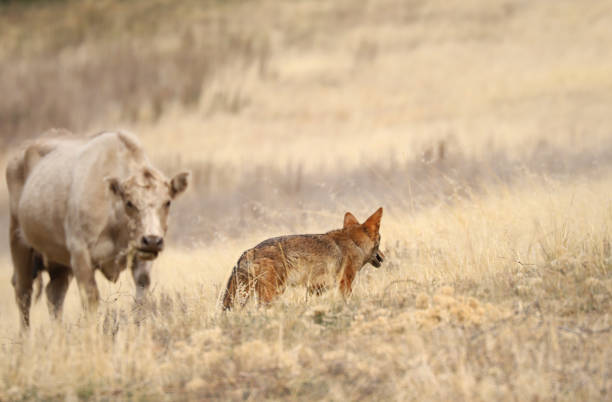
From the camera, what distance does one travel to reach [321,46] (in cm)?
3231

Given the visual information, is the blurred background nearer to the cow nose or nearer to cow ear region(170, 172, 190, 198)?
cow ear region(170, 172, 190, 198)

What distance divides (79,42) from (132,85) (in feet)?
21.0

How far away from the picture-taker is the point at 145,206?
7.04 meters

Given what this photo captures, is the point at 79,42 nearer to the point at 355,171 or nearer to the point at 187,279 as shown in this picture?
the point at 355,171

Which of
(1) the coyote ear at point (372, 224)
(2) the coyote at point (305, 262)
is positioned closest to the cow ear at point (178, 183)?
(2) the coyote at point (305, 262)

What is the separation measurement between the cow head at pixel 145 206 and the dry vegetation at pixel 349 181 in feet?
1.67

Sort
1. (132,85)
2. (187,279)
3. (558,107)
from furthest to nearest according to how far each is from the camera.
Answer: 1. (132,85)
2. (558,107)
3. (187,279)

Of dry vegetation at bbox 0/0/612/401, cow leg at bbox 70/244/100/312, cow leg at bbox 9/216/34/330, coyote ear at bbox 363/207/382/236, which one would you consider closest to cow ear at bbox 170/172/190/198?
dry vegetation at bbox 0/0/612/401

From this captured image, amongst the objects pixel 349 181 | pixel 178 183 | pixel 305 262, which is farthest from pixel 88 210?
pixel 349 181

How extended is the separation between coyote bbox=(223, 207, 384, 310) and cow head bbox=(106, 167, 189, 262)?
898 mm

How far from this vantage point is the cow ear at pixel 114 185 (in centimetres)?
742

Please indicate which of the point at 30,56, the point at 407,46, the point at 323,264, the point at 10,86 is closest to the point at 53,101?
the point at 10,86

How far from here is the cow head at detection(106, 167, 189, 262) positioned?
6812mm

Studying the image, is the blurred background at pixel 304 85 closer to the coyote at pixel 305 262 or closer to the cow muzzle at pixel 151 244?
the coyote at pixel 305 262
